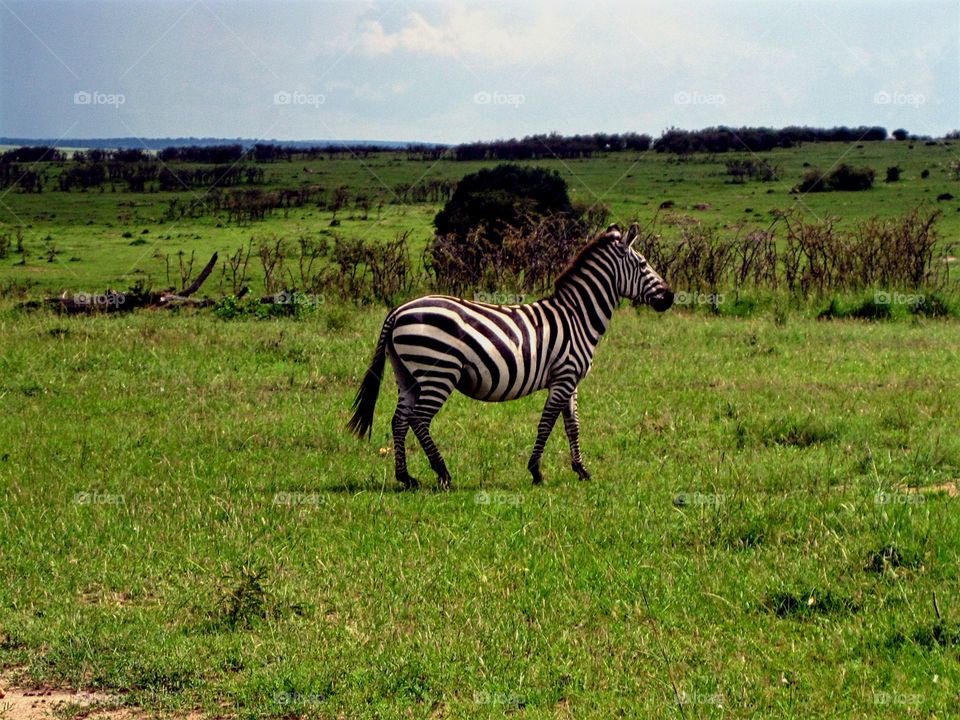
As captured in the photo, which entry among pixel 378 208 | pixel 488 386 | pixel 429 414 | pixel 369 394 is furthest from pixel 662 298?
pixel 378 208

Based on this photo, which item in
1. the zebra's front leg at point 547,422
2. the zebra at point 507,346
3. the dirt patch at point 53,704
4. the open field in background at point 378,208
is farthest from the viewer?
the open field in background at point 378,208

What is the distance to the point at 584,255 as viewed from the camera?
9414 millimetres

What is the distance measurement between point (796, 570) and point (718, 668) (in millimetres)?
1326

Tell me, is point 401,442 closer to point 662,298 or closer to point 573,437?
point 573,437

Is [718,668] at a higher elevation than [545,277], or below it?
below

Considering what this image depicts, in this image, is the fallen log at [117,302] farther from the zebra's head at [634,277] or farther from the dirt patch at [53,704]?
the dirt patch at [53,704]

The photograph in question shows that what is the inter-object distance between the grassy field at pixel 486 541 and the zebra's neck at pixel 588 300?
120 cm

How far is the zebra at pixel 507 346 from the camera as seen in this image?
28.3ft

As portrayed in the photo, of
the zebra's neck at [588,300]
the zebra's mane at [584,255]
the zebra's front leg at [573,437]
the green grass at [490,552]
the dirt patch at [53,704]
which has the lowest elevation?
the dirt patch at [53,704]

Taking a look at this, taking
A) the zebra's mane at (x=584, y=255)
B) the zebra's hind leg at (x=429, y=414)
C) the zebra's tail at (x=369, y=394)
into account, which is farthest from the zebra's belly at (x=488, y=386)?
the zebra's mane at (x=584, y=255)

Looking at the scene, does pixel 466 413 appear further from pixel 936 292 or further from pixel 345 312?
pixel 936 292

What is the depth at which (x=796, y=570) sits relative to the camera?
6.73m

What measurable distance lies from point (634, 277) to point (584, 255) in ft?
1.50

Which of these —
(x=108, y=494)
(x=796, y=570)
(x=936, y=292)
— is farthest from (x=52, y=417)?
(x=936, y=292)
